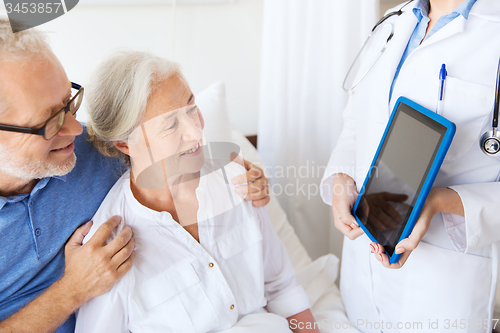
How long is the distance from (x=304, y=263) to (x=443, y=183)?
62 centimetres

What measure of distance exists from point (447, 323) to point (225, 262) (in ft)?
1.81

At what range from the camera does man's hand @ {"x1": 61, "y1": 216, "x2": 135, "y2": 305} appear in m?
0.76

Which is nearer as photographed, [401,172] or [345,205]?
[401,172]

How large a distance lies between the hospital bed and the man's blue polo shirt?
41 centimetres

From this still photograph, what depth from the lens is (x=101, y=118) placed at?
2.71ft

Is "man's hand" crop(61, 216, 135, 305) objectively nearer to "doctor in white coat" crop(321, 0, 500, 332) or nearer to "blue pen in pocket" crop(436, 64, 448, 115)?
"doctor in white coat" crop(321, 0, 500, 332)

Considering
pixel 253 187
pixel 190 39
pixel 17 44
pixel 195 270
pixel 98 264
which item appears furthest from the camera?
pixel 190 39

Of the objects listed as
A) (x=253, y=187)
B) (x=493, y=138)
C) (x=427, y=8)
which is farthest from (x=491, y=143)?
(x=253, y=187)

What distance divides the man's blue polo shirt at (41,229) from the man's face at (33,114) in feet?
0.31

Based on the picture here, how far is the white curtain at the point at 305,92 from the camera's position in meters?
1.31

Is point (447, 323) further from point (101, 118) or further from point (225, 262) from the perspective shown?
point (101, 118)

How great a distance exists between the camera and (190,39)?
1.35 m

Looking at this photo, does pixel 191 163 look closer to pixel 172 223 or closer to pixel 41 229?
pixel 172 223

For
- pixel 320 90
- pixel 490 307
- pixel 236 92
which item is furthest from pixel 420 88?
pixel 236 92
